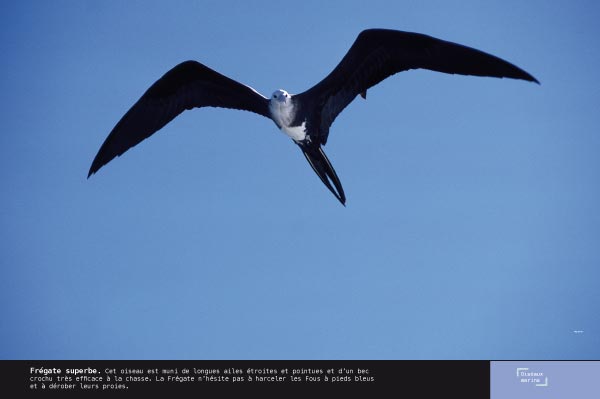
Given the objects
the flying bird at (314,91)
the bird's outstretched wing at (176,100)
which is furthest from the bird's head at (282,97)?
the bird's outstretched wing at (176,100)

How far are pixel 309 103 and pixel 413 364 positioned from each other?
2493 millimetres

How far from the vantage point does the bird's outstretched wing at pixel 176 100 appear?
6465 millimetres

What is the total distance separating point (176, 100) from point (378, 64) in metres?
2.06

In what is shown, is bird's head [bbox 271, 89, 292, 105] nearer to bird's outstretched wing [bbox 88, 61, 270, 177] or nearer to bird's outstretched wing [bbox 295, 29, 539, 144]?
bird's outstretched wing [bbox 295, 29, 539, 144]

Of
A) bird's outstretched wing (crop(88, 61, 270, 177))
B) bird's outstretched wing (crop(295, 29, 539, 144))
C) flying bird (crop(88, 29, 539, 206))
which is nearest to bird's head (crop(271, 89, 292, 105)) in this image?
flying bird (crop(88, 29, 539, 206))

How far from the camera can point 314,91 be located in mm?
6180

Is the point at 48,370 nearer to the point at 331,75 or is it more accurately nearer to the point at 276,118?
the point at 276,118

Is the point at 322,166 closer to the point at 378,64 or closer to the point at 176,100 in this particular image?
the point at 378,64

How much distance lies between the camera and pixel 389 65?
5.98 m

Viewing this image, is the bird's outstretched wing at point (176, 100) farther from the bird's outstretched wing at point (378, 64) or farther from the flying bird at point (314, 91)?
the bird's outstretched wing at point (378, 64)

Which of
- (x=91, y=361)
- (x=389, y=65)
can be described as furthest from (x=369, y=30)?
(x=91, y=361)

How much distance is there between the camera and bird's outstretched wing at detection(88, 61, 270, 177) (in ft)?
21.2

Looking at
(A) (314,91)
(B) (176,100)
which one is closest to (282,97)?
(A) (314,91)

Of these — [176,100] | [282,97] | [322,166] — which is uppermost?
[176,100]
